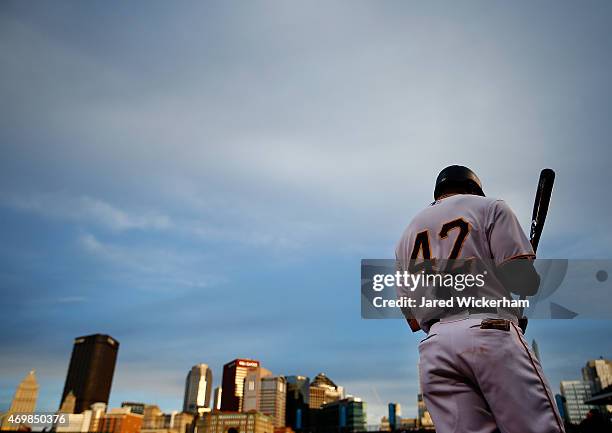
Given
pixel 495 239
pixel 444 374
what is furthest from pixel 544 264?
pixel 444 374

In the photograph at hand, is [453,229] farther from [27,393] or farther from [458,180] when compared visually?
[27,393]

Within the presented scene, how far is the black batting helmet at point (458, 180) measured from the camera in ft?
9.86

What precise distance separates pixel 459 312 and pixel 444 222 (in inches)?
24.3

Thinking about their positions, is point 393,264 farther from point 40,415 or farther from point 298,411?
point 298,411

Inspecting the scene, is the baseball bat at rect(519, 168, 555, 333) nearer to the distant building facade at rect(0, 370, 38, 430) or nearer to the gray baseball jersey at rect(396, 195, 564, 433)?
Answer: the gray baseball jersey at rect(396, 195, 564, 433)

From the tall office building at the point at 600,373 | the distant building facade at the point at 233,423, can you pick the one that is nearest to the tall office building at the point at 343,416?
the distant building facade at the point at 233,423

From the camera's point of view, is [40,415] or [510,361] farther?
[40,415]

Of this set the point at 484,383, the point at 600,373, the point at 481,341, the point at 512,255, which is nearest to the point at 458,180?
the point at 512,255

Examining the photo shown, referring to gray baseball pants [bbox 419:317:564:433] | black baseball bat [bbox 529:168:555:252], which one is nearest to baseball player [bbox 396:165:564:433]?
gray baseball pants [bbox 419:317:564:433]

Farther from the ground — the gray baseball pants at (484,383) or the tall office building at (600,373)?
the tall office building at (600,373)

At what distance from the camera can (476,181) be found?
9.93 ft

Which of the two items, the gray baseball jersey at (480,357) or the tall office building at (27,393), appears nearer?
the gray baseball jersey at (480,357)

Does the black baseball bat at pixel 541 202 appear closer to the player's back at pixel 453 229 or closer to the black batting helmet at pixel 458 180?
the black batting helmet at pixel 458 180

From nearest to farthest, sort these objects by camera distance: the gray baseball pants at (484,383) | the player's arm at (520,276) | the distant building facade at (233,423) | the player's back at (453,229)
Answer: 1. the gray baseball pants at (484,383)
2. the player's arm at (520,276)
3. the player's back at (453,229)
4. the distant building facade at (233,423)
